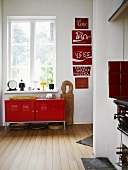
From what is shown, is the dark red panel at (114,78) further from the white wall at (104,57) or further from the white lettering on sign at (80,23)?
the white lettering on sign at (80,23)

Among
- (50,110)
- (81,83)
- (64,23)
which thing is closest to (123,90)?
(50,110)

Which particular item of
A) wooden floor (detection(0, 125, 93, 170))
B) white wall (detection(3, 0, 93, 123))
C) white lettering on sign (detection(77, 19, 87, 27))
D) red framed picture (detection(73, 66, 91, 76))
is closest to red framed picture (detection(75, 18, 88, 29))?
white lettering on sign (detection(77, 19, 87, 27))

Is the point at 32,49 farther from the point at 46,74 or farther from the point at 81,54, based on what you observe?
the point at 81,54

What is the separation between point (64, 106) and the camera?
5.25 m

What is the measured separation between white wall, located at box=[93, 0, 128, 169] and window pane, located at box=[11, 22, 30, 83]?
2976 mm

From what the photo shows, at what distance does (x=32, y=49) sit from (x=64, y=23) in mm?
1076

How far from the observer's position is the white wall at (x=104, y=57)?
10.5 feet

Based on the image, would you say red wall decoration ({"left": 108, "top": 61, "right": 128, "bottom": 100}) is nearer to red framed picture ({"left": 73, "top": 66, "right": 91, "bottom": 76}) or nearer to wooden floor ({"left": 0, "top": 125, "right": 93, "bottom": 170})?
wooden floor ({"left": 0, "top": 125, "right": 93, "bottom": 170})

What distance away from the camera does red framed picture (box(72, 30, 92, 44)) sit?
5.84 meters

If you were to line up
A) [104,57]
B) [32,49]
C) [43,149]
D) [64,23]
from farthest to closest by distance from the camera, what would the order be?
[32,49] → [64,23] → [43,149] → [104,57]

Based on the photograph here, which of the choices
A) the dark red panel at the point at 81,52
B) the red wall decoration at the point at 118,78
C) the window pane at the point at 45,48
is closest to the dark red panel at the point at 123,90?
the red wall decoration at the point at 118,78

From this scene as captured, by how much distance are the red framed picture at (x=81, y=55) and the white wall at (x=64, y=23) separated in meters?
0.12

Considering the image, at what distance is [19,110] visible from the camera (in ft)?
Answer: 17.0

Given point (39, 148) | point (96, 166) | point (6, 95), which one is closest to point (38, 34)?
point (6, 95)
